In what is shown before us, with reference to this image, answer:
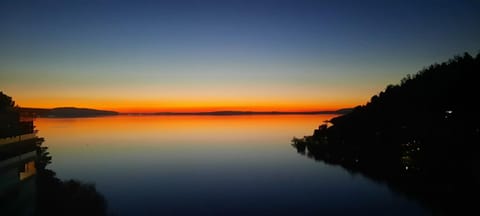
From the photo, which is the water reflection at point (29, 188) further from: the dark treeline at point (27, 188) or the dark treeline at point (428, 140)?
the dark treeline at point (428, 140)

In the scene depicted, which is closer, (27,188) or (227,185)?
(27,188)

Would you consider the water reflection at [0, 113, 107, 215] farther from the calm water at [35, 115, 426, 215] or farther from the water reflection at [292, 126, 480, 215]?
the water reflection at [292, 126, 480, 215]

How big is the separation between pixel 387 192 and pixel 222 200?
20.6 metres

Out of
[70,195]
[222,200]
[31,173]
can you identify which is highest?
[31,173]

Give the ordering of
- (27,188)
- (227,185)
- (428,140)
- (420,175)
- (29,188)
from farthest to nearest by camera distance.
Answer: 1. (227,185)
2. (428,140)
3. (420,175)
4. (29,188)
5. (27,188)

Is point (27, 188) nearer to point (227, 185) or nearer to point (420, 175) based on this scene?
point (227, 185)

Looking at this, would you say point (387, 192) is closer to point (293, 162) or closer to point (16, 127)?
point (293, 162)

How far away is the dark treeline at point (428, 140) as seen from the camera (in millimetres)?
37812

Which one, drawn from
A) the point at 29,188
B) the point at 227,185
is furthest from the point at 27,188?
the point at 227,185

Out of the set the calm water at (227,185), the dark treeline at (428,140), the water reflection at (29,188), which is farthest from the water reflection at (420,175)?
the water reflection at (29,188)

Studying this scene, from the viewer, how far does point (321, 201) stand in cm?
4297

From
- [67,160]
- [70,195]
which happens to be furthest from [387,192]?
[67,160]

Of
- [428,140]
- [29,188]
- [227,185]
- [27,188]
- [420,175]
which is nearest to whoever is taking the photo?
[27,188]

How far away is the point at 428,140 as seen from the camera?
46281 mm
